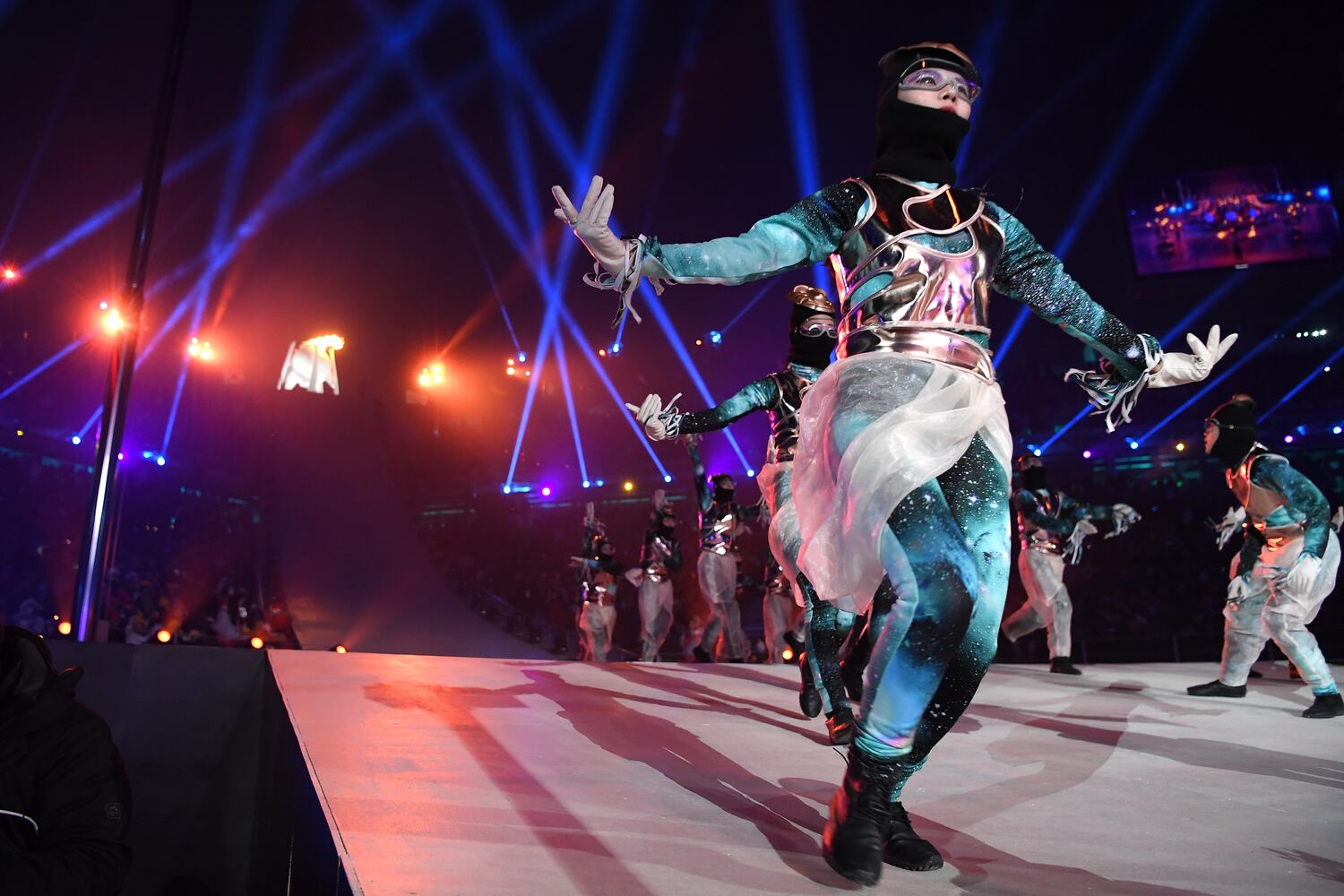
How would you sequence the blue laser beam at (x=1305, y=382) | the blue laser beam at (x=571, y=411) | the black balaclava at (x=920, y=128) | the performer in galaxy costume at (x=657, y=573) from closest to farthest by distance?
the black balaclava at (x=920, y=128) → the performer in galaxy costume at (x=657, y=573) → the blue laser beam at (x=1305, y=382) → the blue laser beam at (x=571, y=411)

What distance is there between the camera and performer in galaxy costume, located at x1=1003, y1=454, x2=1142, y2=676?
816 cm

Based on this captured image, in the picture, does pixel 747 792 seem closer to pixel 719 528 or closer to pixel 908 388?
pixel 908 388

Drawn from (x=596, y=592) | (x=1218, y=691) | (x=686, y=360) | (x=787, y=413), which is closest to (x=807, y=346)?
(x=787, y=413)

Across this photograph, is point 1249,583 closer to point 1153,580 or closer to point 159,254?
point 1153,580

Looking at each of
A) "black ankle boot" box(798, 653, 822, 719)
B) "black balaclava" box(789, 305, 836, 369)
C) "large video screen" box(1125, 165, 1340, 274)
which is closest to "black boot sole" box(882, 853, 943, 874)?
"black ankle boot" box(798, 653, 822, 719)

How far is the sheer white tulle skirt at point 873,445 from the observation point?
2223mm

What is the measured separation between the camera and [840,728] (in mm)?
3803

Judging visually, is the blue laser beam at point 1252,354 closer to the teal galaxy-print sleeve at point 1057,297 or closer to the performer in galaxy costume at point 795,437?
the performer in galaxy costume at point 795,437

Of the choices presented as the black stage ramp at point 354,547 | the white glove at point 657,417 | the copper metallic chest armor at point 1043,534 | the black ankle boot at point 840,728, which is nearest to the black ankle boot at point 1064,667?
the copper metallic chest armor at point 1043,534

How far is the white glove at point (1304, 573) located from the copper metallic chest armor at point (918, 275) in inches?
174

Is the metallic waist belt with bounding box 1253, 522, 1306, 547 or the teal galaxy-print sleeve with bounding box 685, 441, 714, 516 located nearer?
the metallic waist belt with bounding box 1253, 522, 1306, 547

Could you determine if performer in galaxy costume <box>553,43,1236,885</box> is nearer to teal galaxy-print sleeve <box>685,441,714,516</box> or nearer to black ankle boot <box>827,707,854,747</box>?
black ankle boot <box>827,707,854,747</box>

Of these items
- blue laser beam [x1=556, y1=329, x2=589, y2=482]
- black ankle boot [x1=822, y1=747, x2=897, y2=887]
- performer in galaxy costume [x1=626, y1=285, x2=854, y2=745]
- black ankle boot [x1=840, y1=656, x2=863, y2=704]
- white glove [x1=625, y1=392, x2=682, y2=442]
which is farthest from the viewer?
blue laser beam [x1=556, y1=329, x2=589, y2=482]

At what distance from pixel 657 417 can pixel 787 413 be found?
96cm
